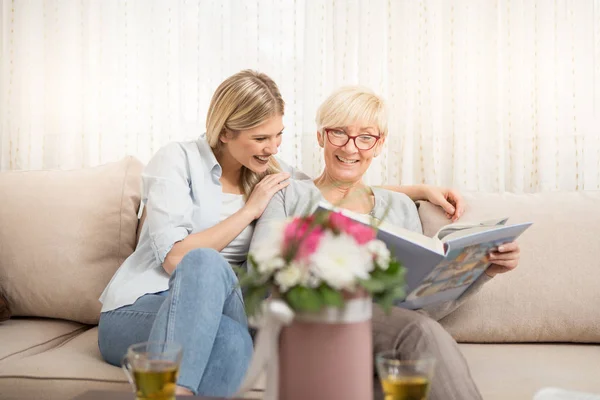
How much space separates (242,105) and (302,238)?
1.23 m

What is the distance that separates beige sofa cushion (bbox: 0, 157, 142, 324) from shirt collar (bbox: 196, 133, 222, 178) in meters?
0.36

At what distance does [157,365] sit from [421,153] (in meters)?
1.95

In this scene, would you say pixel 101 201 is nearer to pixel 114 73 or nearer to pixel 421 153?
pixel 114 73

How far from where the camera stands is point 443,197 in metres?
2.18

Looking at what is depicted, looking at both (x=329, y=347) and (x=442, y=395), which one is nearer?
(x=329, y=347)

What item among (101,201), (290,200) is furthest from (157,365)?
(101,201)

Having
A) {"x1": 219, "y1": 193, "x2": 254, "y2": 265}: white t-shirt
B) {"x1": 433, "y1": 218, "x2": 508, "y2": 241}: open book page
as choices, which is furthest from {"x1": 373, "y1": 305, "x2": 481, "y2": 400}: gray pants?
{"x1": 219, "y1": 193, "x2": 254, "y2": 265}: white t-shirt

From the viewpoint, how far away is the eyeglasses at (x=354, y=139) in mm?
2156

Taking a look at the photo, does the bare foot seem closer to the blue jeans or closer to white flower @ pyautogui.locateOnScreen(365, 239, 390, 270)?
the blue jeans

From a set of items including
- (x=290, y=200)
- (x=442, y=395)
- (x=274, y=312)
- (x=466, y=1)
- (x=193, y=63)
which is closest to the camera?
(x=274, y=312)

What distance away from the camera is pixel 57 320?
230cm

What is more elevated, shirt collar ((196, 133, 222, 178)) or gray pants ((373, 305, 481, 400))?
shirt collar ((196, 133, 222, 178))

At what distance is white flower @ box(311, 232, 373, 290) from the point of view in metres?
0.91

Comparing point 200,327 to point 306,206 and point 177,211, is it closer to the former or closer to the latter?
point 177,211
